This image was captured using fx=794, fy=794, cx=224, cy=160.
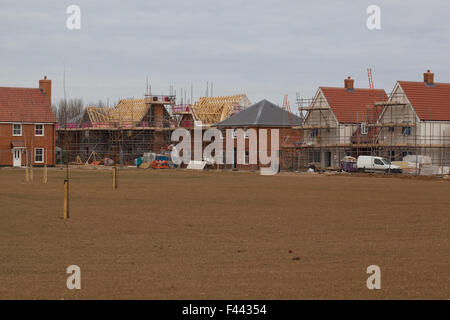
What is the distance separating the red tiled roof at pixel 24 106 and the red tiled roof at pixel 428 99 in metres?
38.5

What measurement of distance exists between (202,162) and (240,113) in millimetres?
7377

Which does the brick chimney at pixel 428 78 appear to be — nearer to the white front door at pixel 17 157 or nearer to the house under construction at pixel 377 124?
the house under construction at pixel 377 124

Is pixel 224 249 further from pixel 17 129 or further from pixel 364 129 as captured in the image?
pixel 17 129

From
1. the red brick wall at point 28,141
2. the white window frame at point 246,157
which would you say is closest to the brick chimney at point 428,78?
the white window frame at point 246,157

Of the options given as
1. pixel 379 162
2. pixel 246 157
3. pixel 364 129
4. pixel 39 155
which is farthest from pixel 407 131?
pixel 39 155

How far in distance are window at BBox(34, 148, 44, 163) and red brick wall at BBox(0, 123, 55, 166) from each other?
1.28 ft

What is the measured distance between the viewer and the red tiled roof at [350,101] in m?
76.4

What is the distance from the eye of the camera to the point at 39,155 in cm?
8550

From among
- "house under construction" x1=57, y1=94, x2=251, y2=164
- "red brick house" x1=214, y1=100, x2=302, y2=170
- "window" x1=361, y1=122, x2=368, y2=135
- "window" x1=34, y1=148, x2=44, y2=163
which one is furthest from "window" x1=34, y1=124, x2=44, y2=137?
"window" x1=361, y1=122, x2=368, y2=135

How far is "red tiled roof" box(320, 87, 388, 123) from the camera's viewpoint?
76.4 meters

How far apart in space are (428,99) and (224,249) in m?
59.7
